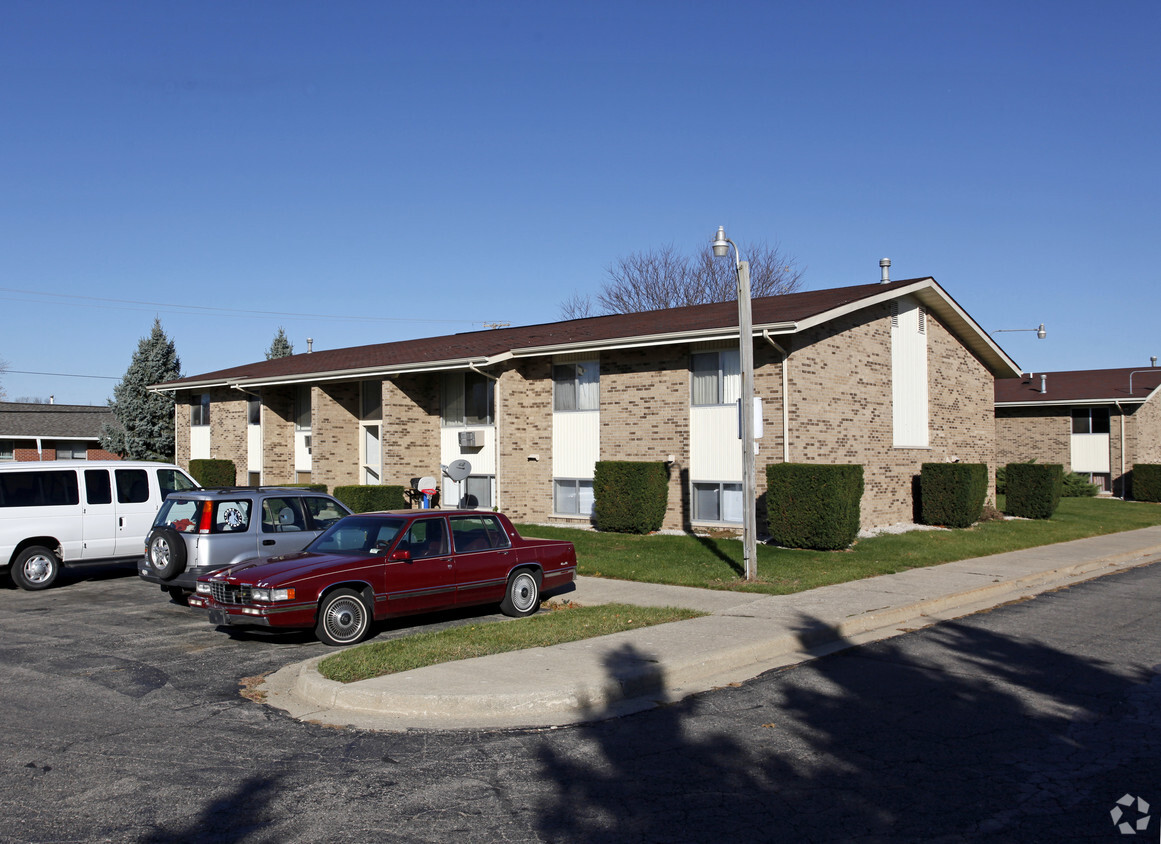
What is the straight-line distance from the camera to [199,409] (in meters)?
35.1

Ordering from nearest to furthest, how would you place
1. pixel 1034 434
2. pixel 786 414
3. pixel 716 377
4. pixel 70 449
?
pixel 786 414 < pixel 716 377 < pixel 1034 434 < pixel 70 449

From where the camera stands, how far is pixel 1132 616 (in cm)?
1184

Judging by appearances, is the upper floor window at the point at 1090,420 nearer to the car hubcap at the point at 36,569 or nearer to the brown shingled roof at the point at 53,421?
the car hubcap at the point at 36,569

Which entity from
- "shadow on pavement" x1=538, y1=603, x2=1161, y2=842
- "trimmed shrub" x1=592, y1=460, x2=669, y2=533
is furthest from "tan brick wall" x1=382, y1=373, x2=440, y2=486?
"shadow on pavement" x1=538, y1=603, x2=1161, y2=842

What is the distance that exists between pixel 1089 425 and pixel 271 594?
3714 centimetres

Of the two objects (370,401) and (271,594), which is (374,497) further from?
(271,594)

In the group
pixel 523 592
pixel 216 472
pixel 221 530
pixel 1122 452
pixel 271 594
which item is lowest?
pixel 523 592

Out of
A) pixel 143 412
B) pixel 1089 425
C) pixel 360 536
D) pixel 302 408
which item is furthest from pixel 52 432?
pixel 1089 425

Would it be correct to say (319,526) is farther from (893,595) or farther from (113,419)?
(113,419)

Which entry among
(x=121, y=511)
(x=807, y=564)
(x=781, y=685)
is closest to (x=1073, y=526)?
(x=807, y=564)

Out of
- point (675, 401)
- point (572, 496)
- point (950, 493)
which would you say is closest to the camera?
point (675, 401)

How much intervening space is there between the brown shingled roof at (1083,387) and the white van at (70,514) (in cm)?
3433

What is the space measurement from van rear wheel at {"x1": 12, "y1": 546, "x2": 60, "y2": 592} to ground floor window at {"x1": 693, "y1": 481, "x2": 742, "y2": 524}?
12.2m

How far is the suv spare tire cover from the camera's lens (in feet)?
39.7
